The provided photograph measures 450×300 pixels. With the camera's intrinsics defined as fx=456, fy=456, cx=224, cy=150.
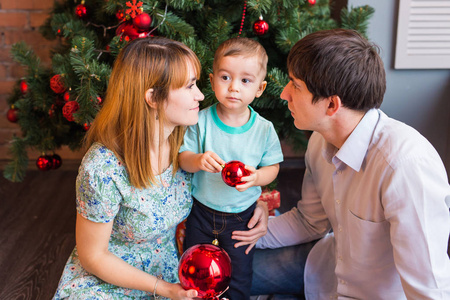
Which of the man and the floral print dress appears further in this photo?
the floral print dress

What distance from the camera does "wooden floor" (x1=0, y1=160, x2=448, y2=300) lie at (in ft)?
6.56

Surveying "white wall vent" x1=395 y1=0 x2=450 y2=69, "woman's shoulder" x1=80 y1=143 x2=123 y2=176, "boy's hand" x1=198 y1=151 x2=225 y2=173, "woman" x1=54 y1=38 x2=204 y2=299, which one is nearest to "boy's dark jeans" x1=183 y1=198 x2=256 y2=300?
"woman" x1=54 y1=38 x2=204 y2=299

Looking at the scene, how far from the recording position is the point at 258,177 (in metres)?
1.42

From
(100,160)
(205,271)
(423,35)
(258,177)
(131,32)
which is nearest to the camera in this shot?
(205,271)

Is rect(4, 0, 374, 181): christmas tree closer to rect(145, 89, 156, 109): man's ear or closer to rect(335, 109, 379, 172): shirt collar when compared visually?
rect(145, 89, 156, 109): man's ear

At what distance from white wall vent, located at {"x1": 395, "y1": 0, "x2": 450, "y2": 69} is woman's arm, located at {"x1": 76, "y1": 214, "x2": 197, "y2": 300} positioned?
1.56m

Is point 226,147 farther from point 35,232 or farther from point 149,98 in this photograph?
point 35,232

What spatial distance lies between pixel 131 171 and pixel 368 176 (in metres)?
0.68

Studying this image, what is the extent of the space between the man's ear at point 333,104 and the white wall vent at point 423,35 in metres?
1.10

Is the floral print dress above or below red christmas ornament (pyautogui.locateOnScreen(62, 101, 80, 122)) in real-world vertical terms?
below

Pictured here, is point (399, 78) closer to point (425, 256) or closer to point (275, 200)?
point (275, 200)

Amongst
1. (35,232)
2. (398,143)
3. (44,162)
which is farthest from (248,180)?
(35,232)

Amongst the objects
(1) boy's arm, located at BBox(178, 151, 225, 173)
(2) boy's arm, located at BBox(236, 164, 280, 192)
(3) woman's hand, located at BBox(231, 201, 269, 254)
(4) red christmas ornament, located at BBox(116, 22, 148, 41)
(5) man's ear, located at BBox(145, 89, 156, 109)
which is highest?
(4) red christmas ornament, located at BBox(116, 22, 148, 41)

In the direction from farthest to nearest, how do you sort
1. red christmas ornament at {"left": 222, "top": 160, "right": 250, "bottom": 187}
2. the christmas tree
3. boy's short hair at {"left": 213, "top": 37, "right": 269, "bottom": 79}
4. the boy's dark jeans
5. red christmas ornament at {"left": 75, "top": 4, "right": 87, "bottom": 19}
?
red christmas ornament at {"left": 75, "top": 4, "right": 87, "bottom": 19} < the christmas tree < the boy's dark jeans < boy's short hair at {"left": 213, "top": 37, "right": 269, "bottom": 79} < red christmas ornament at {"left": 222, "top": 160, "right": 250, "bottom": 187}
